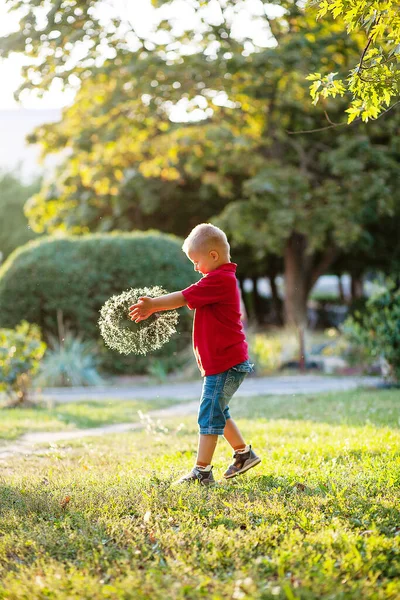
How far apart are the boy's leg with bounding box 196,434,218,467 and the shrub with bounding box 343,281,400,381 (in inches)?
253

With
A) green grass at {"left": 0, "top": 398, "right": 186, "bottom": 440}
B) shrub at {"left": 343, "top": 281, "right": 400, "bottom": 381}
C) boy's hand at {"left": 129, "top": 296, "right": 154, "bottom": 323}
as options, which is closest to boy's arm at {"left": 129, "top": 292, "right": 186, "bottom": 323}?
boy's hand at {"left": 129, "top": 296, "right": 154, "bottom": 323}

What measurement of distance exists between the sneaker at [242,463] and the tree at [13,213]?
38.9 m

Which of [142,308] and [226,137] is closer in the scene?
[142,308]

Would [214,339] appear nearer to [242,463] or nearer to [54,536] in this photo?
[242,463]

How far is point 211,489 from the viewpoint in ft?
15.0

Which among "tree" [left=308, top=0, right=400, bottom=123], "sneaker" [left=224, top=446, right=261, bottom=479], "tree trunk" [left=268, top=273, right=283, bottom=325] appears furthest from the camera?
"tree trunk" [left=268, top=273, right=283, bottom=325]

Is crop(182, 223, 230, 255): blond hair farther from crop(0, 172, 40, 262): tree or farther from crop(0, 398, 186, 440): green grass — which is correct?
crop(0, 172, 40, 262): tree

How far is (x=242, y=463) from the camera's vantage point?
16.3 feet

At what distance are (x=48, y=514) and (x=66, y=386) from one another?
897 cm

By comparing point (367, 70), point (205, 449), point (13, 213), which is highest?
point (13, 213)

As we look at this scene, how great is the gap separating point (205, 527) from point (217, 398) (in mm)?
1075

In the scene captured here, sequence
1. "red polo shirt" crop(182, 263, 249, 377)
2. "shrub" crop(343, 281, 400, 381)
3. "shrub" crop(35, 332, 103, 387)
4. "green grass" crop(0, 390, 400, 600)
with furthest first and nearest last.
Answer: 1. "shrub" crop(35, 332, 103, 387)
2. "shrub" crop(343, 281, 400, 381)
3. "red polo shirt" crop(182, 263, 249, 377)
4. "green grass" crop(0, 390, 400, 600)

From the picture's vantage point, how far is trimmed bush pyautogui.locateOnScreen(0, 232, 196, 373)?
14.3 meters

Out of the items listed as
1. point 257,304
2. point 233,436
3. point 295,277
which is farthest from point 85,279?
point 257,304
